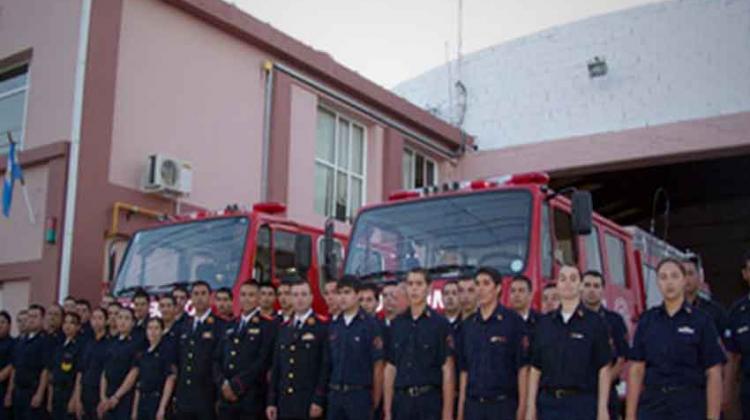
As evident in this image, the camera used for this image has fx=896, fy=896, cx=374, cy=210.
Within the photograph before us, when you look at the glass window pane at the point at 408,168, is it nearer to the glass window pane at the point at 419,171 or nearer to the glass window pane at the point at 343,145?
the glass window pane at the point at 419,171

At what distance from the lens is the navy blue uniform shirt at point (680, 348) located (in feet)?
17.9

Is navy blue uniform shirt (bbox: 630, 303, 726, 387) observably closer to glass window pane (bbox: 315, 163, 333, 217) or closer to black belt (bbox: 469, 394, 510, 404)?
black belt (bbox: 469, 394, 510, 404)

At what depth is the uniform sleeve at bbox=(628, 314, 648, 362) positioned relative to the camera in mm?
5703

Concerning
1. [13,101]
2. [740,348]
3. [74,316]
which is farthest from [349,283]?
[13,101]

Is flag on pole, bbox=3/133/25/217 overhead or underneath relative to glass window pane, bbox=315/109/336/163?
underneath

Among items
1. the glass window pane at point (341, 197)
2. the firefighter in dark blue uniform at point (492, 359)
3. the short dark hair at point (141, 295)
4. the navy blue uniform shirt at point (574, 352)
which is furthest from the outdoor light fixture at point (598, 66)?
the navy blue uniform shirt at point (574, 352)

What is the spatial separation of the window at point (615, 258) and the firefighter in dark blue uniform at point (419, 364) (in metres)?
2.83

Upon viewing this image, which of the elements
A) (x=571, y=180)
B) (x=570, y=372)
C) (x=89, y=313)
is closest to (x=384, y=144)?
(x=571, y=180)

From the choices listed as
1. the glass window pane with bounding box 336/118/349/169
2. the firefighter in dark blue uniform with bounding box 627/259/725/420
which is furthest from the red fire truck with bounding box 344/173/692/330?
the glass window pane with bounding box 336/118/349/169

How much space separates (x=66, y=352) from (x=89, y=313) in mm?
540

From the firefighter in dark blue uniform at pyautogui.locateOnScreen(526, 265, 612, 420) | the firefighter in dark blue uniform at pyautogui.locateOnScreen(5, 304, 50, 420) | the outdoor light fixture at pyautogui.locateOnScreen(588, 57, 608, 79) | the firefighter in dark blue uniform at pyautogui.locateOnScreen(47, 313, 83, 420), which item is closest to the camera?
the firefighter in dark blue uniform at pyautogui.locateOnScreen(526, 265, 612, 420)

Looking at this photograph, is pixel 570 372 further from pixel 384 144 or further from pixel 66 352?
pixel 384 144

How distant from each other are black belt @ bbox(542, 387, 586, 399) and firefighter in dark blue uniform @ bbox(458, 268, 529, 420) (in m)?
0.28

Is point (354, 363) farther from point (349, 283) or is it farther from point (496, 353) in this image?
point (496, 353)
